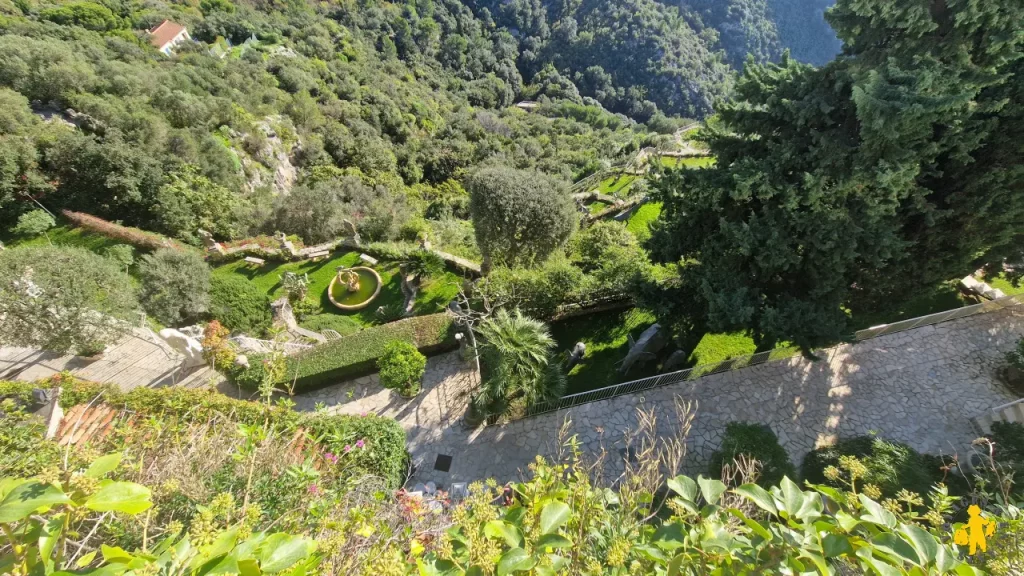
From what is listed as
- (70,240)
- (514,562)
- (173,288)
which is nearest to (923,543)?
(514,562)

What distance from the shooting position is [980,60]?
6.72m

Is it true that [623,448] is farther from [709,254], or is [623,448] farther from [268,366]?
[268,366]

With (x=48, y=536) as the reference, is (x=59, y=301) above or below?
above

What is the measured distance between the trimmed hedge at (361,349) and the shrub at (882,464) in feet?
30.5

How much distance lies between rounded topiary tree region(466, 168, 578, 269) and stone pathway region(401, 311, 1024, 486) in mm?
6000

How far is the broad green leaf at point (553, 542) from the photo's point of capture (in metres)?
1.54

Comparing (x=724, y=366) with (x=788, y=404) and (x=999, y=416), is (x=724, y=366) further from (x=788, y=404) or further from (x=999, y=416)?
(x=999, y=416)

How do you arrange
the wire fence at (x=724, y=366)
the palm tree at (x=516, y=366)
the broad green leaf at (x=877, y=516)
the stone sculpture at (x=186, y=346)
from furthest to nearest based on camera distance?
the stone sculpture at (x=186, y=346), the wire fence at (x=724, y=366), the palm tree at (x=516, y=366), the broad green leaf at (x=877, y=516)

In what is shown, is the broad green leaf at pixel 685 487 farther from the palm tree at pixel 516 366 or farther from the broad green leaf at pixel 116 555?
the palm tree at pixel 516 366

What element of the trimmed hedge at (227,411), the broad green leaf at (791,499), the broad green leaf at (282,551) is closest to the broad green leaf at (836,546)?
the broad green leaf at (791,499)

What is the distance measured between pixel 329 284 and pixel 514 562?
1517 cm

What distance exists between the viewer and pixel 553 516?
1708 millimetres

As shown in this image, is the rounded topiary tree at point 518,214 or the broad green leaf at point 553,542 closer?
Answer: the broad green leaf at point 553,542

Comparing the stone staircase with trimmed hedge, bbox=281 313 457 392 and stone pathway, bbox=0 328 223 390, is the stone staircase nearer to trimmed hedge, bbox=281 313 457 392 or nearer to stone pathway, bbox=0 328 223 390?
trimmed hedge, bbox=281 313 457 392
